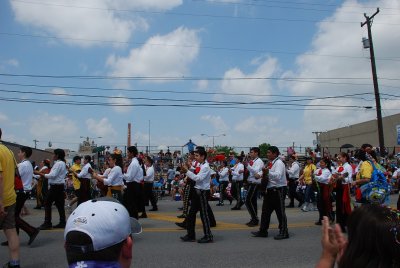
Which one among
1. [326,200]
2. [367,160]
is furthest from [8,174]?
[326,200]

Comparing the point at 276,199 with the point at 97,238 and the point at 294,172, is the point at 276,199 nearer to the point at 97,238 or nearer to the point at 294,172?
the point at 97,238

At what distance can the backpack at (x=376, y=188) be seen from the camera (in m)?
7.05

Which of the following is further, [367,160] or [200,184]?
[200,184]

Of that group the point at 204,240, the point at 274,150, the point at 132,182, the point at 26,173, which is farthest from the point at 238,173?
the point at 26,173

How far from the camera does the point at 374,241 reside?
1.84 meters

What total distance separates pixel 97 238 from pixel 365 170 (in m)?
6.37

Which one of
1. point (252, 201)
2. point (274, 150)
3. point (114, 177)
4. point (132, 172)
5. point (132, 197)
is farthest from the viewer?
point (252, 201)

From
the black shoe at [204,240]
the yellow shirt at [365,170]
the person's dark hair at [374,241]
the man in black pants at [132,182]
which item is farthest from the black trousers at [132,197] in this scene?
the person's dark hair at [374,241]

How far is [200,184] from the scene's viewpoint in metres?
8.20

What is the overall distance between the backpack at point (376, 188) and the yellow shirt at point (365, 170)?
0.05m

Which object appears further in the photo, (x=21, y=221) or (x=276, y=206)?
(x=276, y=206)

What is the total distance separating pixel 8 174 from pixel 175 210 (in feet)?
29.7

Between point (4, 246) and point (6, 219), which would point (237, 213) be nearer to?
point (4, 246)

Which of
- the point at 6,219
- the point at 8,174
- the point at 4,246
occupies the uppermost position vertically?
the point at 8,174
